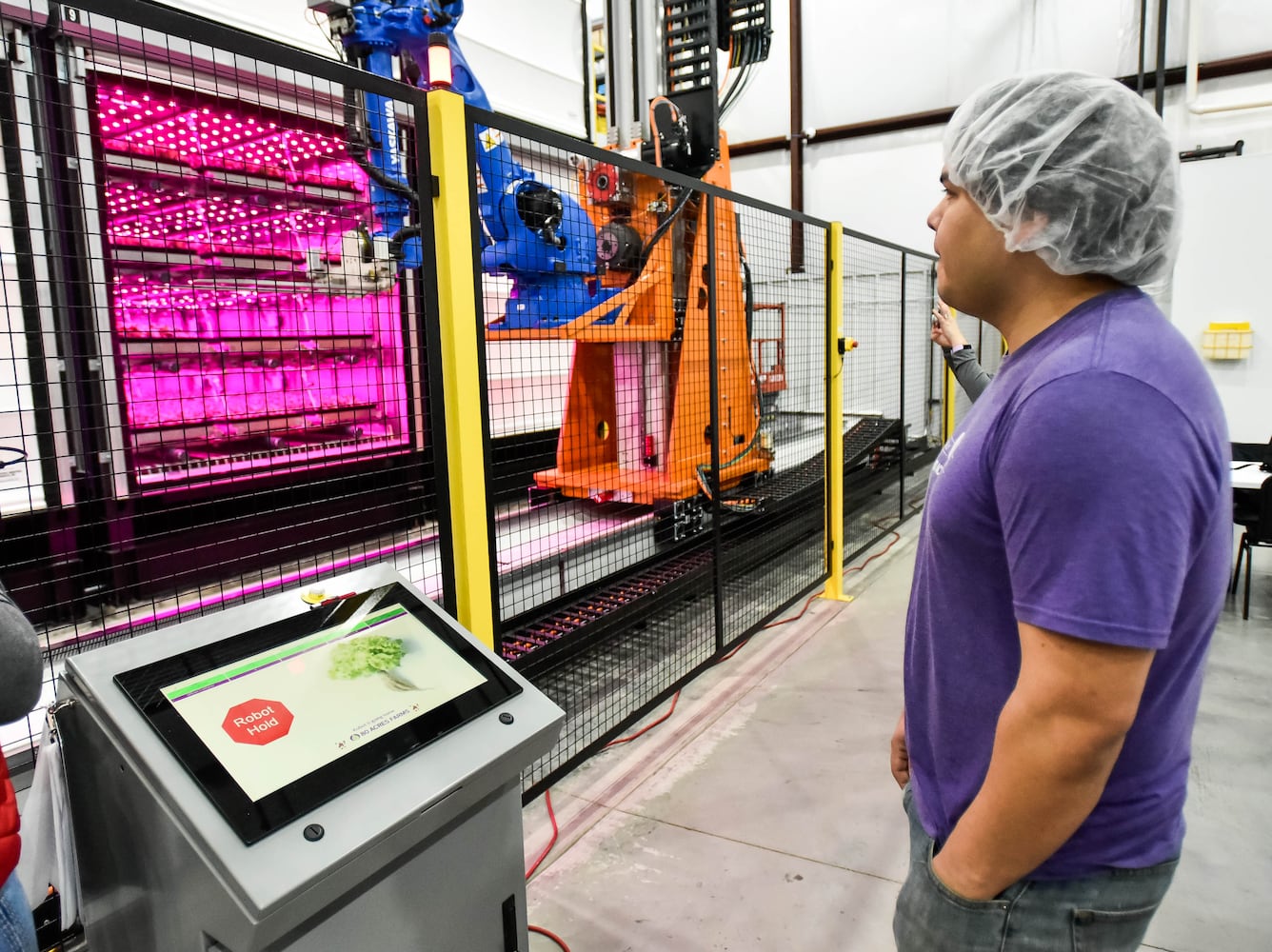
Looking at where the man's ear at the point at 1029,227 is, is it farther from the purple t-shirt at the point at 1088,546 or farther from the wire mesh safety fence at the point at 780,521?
the wire mesh safety fence at the point at 780,521

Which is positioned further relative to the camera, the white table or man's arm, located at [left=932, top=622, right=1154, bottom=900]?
the white table

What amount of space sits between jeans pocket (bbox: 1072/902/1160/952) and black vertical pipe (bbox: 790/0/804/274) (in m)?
8.50

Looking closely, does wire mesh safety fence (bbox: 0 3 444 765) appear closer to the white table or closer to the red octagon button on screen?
the red octagon button on screen

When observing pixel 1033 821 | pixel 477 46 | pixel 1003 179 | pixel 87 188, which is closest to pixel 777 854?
pixel 1033 821

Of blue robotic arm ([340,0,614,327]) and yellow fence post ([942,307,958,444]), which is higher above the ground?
blue robotic arm ([340,0,614,327])

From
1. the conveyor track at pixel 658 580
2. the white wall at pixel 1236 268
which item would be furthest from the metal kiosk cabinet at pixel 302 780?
the white wall at pixel 1236 268

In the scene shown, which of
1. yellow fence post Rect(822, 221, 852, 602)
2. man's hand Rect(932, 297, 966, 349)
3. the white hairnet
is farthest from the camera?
yellow fence post Rect(822, 221, 852, 602)

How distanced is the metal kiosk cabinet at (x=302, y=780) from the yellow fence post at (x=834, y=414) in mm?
3592

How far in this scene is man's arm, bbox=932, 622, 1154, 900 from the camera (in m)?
0.79

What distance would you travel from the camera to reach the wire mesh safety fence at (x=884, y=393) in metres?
6.14

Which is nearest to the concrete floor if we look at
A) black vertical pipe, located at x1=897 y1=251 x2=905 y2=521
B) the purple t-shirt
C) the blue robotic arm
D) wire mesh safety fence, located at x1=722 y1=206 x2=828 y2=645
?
wire mesh safety fence, located at x1=722 y1=206 x2=828 y2=645

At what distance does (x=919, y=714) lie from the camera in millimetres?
1125

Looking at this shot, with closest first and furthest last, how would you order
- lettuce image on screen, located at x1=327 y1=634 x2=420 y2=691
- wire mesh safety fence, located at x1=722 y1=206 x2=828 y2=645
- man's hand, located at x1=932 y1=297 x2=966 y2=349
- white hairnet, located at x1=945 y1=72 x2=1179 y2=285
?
1. white hairnet, located at x1=945 y1=72 x2=1179 y2=285
2. lettuce image on screen, located at x1=327 y1=634 x2=420 y2=691
3. man's hand, located at x1=932 y1=297 x2=966 y2=349
4. wire mesh safety fence, located at x1=722 y1=206 x2=828 y2=645

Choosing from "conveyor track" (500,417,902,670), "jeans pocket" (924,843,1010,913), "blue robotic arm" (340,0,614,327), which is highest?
"blue robotic arm" (340,0,614,327)
